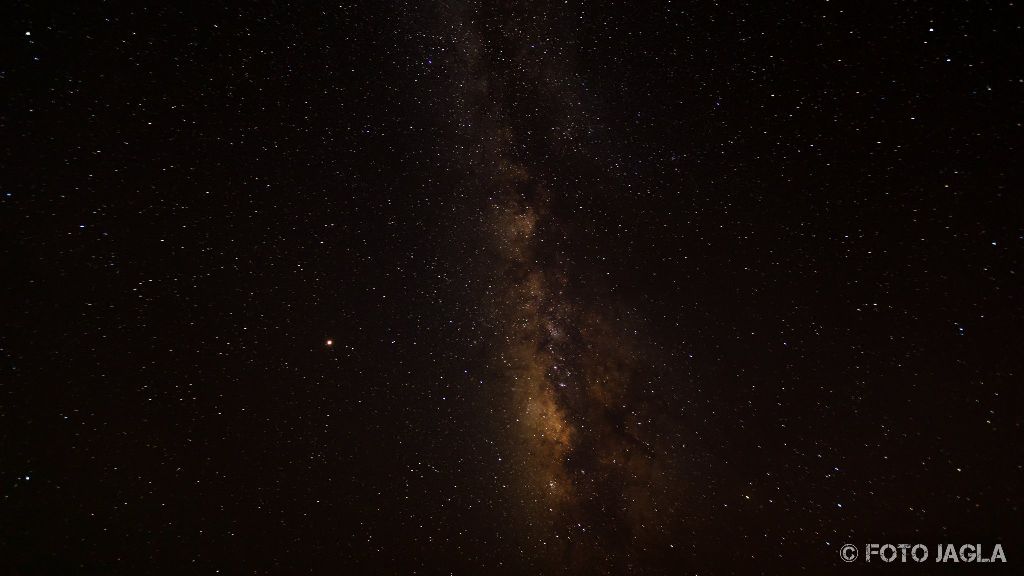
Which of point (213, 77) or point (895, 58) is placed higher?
point (895, 58)

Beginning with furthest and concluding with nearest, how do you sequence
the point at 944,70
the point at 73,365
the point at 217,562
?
the point at 217,562 → the point at 73,365 → the point at 944,70

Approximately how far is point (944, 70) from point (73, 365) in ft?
6.66

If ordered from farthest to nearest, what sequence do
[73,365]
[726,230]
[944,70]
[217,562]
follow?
[217,562], [726,230], [73,365], [944,70]

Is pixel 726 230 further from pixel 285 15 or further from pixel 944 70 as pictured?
pixel 285 15

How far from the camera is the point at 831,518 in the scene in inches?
43.5

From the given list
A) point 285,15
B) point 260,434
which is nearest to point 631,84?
point 285,15

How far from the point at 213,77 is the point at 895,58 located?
5.00 ft

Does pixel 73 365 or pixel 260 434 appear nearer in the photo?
pixel 73 365

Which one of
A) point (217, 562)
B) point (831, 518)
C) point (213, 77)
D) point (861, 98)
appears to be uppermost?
point (861, 98)

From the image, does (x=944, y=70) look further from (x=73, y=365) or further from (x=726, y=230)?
(x=73, y=365)

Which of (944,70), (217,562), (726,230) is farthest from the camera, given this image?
(217,562)

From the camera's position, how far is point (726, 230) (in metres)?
1.09


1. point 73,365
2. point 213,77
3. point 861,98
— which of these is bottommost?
point 73,365

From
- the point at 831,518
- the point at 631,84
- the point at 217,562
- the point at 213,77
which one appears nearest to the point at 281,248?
the point at 213,77
